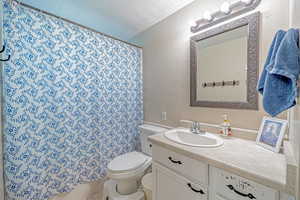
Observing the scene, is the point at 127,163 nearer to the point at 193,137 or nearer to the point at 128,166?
the point at 128,166

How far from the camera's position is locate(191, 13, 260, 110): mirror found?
95cm

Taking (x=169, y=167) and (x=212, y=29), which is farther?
(x=212, y=29)

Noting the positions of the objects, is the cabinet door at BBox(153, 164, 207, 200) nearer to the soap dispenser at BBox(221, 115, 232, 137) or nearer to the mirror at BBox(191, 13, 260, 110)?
the soap dispenser at BBox(221, 115, 232, 137)

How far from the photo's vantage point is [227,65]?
1077 millimetres

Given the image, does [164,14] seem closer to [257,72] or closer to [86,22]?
[86,22]

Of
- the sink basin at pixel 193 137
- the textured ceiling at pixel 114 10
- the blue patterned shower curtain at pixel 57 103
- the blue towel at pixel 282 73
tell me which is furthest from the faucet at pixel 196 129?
the textured ceiling at pixel 114 10

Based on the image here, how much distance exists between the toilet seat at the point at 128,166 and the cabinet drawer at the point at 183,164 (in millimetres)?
389

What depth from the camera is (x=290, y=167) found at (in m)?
0.44

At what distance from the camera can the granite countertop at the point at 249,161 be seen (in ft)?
1.60

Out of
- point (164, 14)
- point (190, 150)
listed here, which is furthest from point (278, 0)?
point (190, 150)

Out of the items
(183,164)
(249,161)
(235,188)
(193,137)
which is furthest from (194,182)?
(193,137)

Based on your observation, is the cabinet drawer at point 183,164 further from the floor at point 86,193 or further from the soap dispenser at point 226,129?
the floor at point 86,193

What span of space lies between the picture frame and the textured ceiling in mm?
1391

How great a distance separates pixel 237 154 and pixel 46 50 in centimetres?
174
